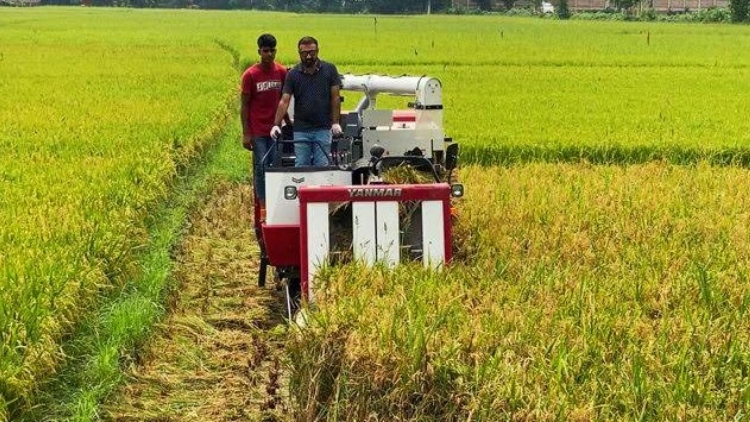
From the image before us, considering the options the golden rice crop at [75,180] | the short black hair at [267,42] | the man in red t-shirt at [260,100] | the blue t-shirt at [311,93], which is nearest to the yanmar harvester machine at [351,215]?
the blue t-shirt at [311,93]

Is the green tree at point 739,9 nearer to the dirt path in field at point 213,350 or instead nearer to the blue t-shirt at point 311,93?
the dirt path in field at point 213,350

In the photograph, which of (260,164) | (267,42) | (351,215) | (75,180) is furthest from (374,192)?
(75,180)

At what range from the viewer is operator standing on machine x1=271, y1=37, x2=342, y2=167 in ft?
22.2

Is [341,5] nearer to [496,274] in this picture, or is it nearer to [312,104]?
[312,104]

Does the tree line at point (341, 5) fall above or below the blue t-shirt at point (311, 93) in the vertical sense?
above

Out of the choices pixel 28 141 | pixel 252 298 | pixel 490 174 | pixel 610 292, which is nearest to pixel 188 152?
pixel 28 141

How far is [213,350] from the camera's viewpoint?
5.67 m

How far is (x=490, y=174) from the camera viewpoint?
362 inches

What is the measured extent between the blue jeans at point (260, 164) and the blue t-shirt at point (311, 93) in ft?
1.33

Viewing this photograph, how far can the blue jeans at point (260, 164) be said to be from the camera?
693 centimetres

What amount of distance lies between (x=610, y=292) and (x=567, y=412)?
A: 1.56 meters

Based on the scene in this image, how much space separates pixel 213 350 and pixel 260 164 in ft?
6.02

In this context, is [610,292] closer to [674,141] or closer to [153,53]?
[674,141]

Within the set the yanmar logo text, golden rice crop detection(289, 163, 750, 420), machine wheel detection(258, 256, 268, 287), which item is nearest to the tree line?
machine wheel detection(258, 256, 268, 287)
